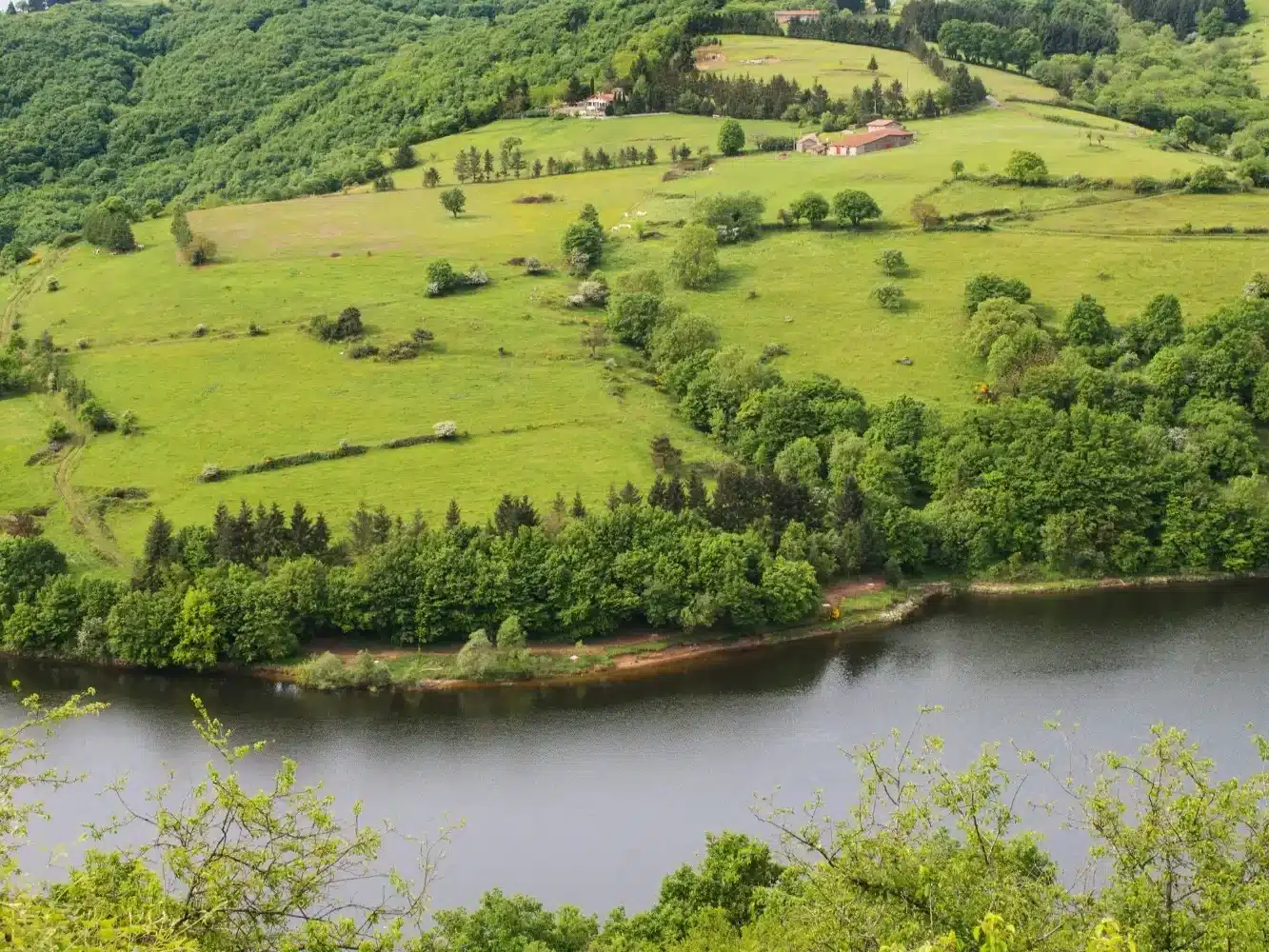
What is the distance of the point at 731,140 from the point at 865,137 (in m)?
14.6

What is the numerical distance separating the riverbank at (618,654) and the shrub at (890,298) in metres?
35.1

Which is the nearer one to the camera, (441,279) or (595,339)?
(595,339)

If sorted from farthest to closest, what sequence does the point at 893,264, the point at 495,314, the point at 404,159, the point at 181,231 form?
the point at 404,159 → the point at 181,231 → the point at 893,264 → the point at 495,314

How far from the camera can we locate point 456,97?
174 metres

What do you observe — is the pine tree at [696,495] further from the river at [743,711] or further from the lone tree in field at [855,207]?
the lone tree in field at [855,207]

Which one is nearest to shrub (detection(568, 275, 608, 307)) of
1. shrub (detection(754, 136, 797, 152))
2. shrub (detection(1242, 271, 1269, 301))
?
shrub (detection(754, 136, 797, 152))

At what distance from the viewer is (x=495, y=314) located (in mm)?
106500

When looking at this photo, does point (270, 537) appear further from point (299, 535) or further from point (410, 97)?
point (410, 97)

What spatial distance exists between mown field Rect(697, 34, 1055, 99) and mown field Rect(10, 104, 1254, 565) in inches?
1044

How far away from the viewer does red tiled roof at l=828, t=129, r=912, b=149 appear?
5586 inches

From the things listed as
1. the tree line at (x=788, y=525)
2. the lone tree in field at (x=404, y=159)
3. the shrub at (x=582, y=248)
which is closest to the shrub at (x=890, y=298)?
the tree line at (x=788, y=525)

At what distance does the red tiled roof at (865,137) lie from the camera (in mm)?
141875

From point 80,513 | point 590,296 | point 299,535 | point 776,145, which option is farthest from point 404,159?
point 299,535

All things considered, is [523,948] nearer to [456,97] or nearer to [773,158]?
[773,158]
